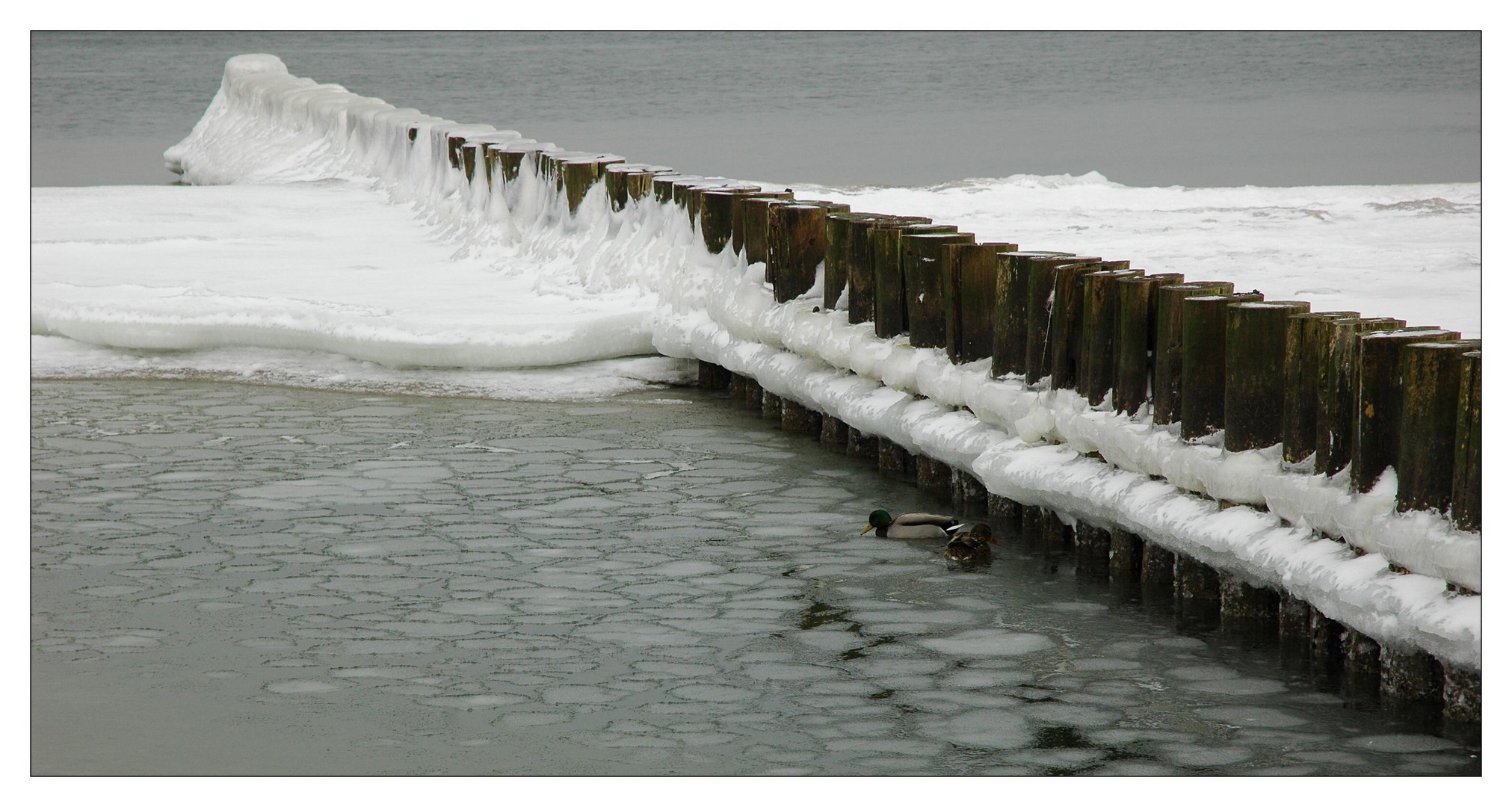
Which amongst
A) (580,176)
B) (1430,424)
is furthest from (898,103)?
(1430,424)

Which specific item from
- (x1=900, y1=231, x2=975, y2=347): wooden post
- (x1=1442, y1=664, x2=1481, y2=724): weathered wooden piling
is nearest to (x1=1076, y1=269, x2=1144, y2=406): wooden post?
(x1=900, y1=231, x2=975, y2=347): wooden post

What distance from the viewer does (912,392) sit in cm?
729

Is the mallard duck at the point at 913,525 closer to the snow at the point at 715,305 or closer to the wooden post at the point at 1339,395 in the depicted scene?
the snow at the point at 715,305

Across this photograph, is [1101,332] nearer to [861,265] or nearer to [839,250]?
[861,265]

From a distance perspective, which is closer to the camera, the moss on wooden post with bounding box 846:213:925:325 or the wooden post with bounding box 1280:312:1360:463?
the wooden post with bounding box 1280:312:1360:463

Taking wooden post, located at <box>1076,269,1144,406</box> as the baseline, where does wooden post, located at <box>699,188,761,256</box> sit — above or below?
above

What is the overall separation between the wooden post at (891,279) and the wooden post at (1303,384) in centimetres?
265

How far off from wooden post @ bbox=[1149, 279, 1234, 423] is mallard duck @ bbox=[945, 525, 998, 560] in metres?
0.82

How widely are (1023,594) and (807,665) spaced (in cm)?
104

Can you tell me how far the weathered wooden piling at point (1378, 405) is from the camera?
4.57 meters

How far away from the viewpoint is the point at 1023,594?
5.71 m

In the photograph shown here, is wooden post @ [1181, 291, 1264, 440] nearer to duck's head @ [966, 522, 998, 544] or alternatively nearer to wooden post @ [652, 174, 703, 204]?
duck's head @ [966, 522, 998, 544]

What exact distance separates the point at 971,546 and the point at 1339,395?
1614 millimetres

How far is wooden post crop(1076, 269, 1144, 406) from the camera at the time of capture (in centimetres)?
595
